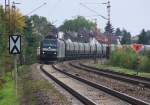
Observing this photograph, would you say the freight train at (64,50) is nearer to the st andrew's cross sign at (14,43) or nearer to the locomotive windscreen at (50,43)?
the locomotive windscreen at (50,43)

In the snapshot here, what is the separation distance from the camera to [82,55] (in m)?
108

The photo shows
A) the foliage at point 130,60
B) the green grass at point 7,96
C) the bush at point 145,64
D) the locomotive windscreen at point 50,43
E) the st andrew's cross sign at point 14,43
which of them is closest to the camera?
the green grass at point 7,96

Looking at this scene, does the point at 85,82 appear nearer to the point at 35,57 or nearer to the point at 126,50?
the point at 126,50

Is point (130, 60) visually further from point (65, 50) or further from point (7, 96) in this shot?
point (7, 96)

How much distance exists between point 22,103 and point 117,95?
4.19 meters

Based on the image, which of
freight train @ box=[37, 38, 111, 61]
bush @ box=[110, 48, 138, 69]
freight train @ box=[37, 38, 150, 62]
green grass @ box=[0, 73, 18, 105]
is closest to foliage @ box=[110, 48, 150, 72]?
bush @ box=[110, 48, 138, 69]

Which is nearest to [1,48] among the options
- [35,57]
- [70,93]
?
[70,93]

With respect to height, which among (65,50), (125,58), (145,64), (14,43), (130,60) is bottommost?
(145,64)

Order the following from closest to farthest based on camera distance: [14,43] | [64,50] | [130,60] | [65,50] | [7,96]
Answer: [14,43] → [7,96] → [130,60] → [64,50] → [65,50]

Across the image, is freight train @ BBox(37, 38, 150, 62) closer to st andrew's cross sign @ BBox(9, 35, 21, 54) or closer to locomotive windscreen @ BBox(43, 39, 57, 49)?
locomotive windscreen @ BBox(43, 39, 57, 49)

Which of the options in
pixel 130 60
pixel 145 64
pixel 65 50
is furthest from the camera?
pixel 65 50

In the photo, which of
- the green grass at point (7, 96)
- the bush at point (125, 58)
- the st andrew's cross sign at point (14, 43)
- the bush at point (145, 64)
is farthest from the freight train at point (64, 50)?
the st andrew's cross sign at point (14, 43)

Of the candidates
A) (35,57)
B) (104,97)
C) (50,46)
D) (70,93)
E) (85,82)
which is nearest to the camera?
(104,97)

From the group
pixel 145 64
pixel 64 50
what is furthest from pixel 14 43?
pixel 64 50
